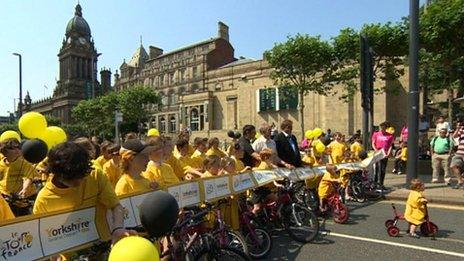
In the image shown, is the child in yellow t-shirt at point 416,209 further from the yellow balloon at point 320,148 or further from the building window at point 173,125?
the building window at point 173,125

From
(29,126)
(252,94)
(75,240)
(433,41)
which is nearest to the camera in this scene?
(75,240)

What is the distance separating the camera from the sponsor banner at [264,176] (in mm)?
7555

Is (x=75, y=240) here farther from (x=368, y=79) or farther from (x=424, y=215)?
(x=368, y=79)

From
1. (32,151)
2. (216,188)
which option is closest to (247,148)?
(216,188)

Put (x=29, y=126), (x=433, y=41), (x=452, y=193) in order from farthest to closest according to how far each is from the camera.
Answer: (x=433, y=41), (x=452, y=193), (x=29, y=126)

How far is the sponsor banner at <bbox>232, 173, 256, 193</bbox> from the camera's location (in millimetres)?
6917

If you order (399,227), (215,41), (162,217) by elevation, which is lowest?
(399,227)

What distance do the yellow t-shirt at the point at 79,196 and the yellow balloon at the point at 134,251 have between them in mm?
1464

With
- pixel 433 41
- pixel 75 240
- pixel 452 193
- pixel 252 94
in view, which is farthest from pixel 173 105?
pixel 75 240

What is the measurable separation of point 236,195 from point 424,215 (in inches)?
135

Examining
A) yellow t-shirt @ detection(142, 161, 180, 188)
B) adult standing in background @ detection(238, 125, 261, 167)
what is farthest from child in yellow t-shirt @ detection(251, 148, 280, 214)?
yellow t-shirt @ detection(142, 161, 180, 188)

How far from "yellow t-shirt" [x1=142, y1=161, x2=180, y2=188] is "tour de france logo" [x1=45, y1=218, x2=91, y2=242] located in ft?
5.30

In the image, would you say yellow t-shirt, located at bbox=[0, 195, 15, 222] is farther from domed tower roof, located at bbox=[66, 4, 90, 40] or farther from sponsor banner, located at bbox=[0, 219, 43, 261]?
domed tower roof, located at bbox=[66, 4, 90, 40]

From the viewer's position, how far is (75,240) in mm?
3693
